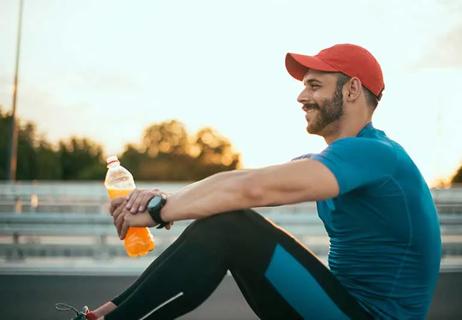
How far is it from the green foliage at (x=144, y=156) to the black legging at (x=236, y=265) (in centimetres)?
6758

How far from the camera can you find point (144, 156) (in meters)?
85.8

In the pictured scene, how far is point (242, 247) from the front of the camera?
2.56 m

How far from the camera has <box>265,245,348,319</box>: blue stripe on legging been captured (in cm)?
254

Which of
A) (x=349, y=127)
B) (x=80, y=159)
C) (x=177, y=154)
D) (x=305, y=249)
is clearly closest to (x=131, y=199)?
(x=305, y=249)

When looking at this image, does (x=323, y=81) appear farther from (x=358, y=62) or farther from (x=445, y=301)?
(x=445, y=301)

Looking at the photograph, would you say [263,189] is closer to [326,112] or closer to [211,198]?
[211,198]

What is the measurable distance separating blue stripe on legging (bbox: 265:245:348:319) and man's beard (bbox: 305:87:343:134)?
83 centimetres

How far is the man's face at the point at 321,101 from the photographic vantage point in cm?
304

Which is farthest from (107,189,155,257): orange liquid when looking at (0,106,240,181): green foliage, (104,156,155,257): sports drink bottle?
(0,106,240,181): green foliage

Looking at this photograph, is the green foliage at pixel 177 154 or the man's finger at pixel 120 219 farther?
the green foliage at pixel 177 154

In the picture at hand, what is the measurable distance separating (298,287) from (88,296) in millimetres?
4527

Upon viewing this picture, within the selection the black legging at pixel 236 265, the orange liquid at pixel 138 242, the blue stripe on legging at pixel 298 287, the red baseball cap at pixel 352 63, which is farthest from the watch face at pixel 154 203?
the red baseball cap at pixel 352 63

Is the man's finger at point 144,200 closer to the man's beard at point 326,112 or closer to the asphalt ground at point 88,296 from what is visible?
the man's beard at point 326,112

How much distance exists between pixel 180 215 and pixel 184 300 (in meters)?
0.39
